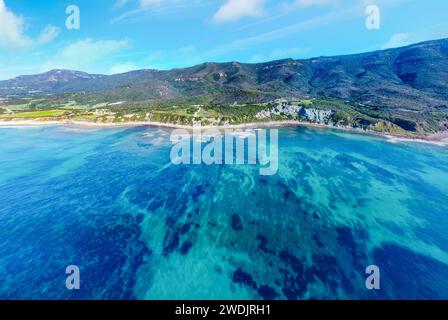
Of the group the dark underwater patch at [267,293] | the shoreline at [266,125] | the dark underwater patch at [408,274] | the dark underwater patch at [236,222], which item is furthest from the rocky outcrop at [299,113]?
the dark underwater patch at [267,293]

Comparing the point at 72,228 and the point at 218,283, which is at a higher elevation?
the point at 72,228

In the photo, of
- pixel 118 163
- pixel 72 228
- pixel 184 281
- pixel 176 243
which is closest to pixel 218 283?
pixel 184 281

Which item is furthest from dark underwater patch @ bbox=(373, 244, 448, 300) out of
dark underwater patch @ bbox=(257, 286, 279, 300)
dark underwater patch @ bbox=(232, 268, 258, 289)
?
dark underwater patch @ bbox=(232, 268, 258, 289)

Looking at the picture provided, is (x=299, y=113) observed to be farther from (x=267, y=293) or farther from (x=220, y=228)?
(x=267, y=293)

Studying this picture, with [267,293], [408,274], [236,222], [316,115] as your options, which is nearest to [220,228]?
[236,222]

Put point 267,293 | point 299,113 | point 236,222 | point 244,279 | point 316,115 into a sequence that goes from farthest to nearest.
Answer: point 299,113 < point 316,115 < point 236,222 < point 244,279 < point 267,293
